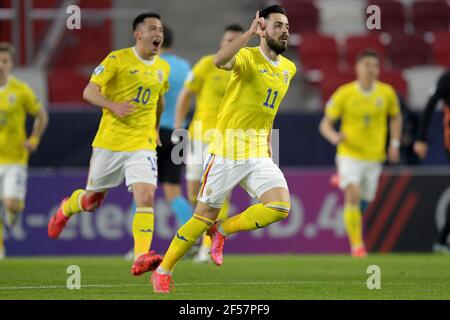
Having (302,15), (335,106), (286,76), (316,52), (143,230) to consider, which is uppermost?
(302,15)

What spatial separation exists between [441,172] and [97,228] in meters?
4.64

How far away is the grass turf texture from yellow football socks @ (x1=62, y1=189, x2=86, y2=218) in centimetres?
59

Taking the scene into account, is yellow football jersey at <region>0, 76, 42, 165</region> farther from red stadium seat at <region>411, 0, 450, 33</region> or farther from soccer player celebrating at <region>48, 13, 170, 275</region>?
red stadium seat at <region>411, 0, 450, 33</region>

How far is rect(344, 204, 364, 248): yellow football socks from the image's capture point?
13659mm

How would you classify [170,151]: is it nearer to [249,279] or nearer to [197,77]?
[197,77]

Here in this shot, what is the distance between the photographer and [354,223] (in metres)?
13.7

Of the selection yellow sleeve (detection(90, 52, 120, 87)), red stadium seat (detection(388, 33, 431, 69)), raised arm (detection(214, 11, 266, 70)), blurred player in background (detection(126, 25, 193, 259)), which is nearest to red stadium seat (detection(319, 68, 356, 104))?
red stadium seat (detection(388, 33, 431, 69))

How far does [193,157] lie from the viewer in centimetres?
1248

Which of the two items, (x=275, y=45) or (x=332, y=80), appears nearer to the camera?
(x=275, y=45)

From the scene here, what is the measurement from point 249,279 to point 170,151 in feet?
10.7

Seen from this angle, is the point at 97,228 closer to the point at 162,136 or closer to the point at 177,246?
the point at 162,136

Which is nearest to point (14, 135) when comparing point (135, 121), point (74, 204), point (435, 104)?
point (74, 204)

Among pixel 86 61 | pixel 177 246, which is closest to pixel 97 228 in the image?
pixel 86 61

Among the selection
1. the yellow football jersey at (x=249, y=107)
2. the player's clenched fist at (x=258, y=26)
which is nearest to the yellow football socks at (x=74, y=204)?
the yellow football jersey at (x=249, y=107)
